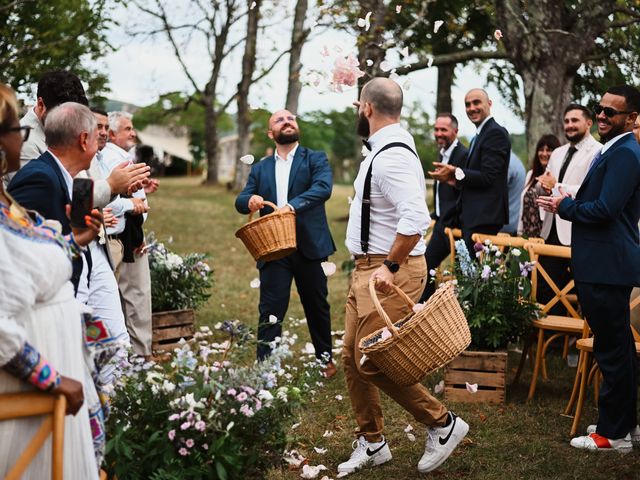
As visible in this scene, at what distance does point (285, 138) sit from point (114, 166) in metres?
1.47

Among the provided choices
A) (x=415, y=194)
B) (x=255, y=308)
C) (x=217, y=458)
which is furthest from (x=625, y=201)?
(x=255, y=308)

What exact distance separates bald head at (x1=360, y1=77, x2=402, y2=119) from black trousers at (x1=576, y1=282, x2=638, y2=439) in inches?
66.1

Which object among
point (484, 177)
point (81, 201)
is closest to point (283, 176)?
point (484, 177)

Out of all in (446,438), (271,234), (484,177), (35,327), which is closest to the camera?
(35,327)

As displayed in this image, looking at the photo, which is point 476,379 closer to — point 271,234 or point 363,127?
point 271,234

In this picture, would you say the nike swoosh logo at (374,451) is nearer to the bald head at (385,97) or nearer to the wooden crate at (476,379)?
the wooden crate at (476,379)

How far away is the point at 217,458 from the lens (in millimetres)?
3797

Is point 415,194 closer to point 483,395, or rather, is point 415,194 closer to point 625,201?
point 625,201

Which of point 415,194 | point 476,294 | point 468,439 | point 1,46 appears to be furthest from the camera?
point 1,46

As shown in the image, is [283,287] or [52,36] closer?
[283,287]

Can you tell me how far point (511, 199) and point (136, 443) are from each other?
6092mm

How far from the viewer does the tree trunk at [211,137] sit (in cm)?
3714

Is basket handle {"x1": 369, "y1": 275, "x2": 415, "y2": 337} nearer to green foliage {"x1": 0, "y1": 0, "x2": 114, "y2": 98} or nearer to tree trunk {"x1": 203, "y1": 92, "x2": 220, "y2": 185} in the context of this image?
green foliage {"x1": 0, "y1": 0, "x2": 114, "y2": 98}

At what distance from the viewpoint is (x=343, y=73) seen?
5672 mm
